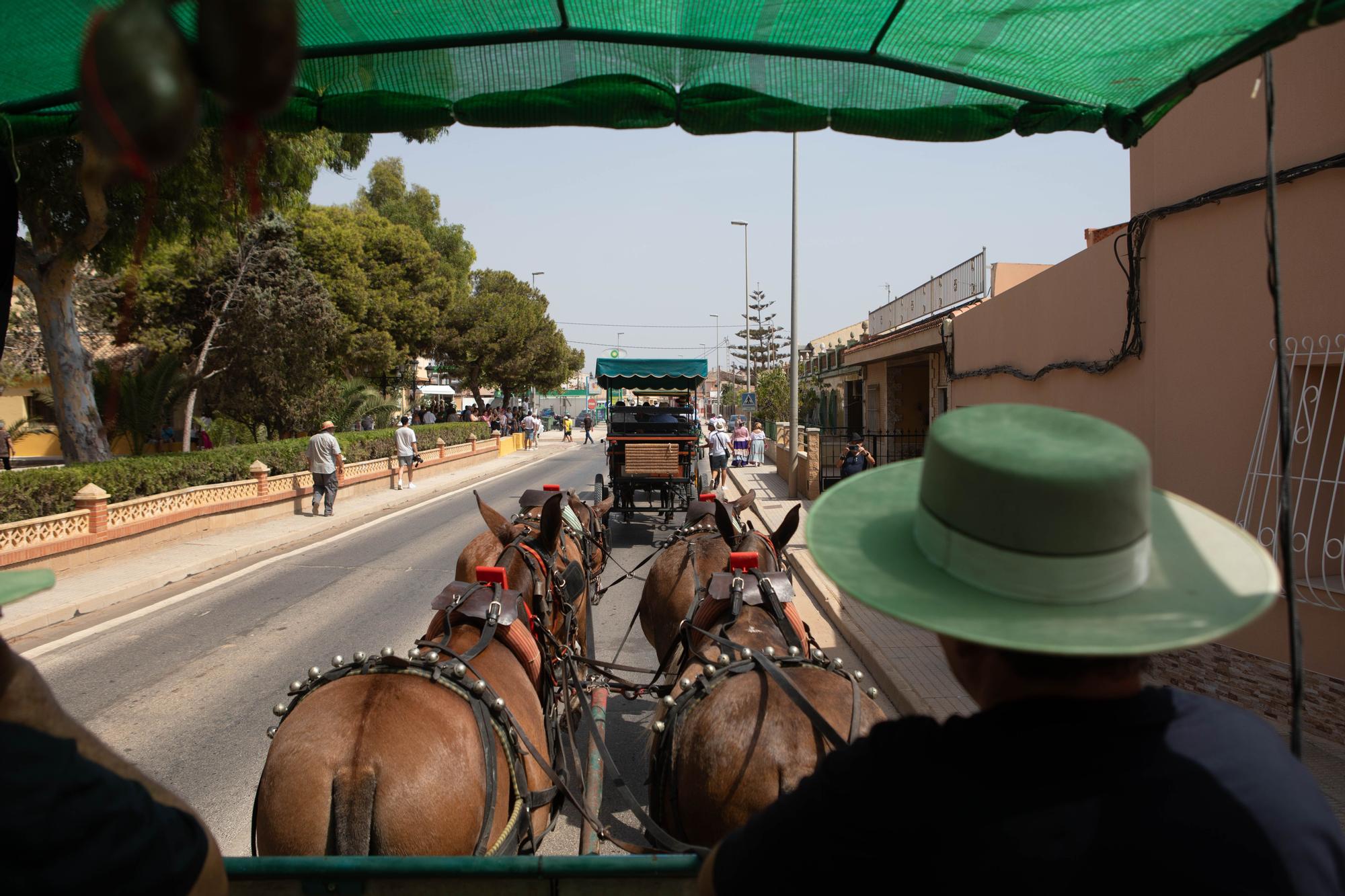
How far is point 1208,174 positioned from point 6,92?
656cm

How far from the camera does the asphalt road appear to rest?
16.1ft

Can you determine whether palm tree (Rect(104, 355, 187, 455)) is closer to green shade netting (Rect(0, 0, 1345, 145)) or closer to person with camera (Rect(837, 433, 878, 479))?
person with camera (Rect(837, 433, 878, 479))

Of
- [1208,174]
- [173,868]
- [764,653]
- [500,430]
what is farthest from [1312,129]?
[500,430]

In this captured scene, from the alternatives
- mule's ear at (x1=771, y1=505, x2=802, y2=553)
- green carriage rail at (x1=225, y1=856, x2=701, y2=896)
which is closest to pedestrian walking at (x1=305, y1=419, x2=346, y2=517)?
mule's ear at (x1=771, y1=505, x2=802, y2=553)

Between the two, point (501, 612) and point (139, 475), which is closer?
point (501, 612)

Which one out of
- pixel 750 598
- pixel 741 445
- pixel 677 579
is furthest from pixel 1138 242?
pixel 741 445

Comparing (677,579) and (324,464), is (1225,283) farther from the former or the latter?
(324,464)

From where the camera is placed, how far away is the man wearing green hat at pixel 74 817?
96 cm

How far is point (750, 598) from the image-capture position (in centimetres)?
384

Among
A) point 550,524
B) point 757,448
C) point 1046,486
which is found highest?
point 1046,486

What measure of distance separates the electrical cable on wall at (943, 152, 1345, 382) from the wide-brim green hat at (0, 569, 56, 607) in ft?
18.1

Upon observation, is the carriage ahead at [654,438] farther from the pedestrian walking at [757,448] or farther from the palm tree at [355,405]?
the palm tree at [355,405]

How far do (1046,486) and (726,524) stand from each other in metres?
3.78

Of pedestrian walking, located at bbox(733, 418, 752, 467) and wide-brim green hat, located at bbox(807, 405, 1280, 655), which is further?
pedestrian walking, located at bbox(733, 418, 752, 467)
